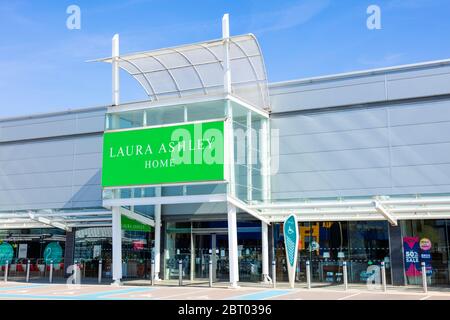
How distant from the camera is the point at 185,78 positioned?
80.2 feet

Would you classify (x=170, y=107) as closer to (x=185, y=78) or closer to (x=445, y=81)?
(x=185, y=78)

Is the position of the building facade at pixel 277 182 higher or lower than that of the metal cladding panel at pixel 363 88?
lower

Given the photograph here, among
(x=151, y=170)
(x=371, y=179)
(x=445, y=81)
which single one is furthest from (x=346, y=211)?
(x=151, y=170)

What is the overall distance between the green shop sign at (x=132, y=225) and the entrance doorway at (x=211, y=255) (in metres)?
2.31

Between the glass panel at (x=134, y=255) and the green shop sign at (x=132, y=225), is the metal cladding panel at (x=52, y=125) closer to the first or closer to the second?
the glass panel at (x=134, y=255)

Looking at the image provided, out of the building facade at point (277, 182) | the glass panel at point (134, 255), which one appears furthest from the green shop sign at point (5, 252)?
the glass panel at point (134, 255)

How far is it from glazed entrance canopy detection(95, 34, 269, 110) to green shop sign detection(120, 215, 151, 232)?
5779 mm

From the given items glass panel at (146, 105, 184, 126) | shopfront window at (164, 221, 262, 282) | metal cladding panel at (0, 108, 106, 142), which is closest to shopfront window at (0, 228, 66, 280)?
metal cladding panel at (0, 108, 106, 142)

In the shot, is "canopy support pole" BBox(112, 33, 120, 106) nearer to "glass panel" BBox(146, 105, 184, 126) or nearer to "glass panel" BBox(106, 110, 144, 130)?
"glass panel" BBox(106, 110, 144, 130)

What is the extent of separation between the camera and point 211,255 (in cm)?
2405

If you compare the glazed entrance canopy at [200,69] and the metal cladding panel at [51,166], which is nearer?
the glazed entrance canopy at [200,69]

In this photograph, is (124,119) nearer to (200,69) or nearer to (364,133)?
(200,69)

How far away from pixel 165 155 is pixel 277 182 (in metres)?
5.02

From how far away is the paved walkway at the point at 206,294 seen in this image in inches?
640
